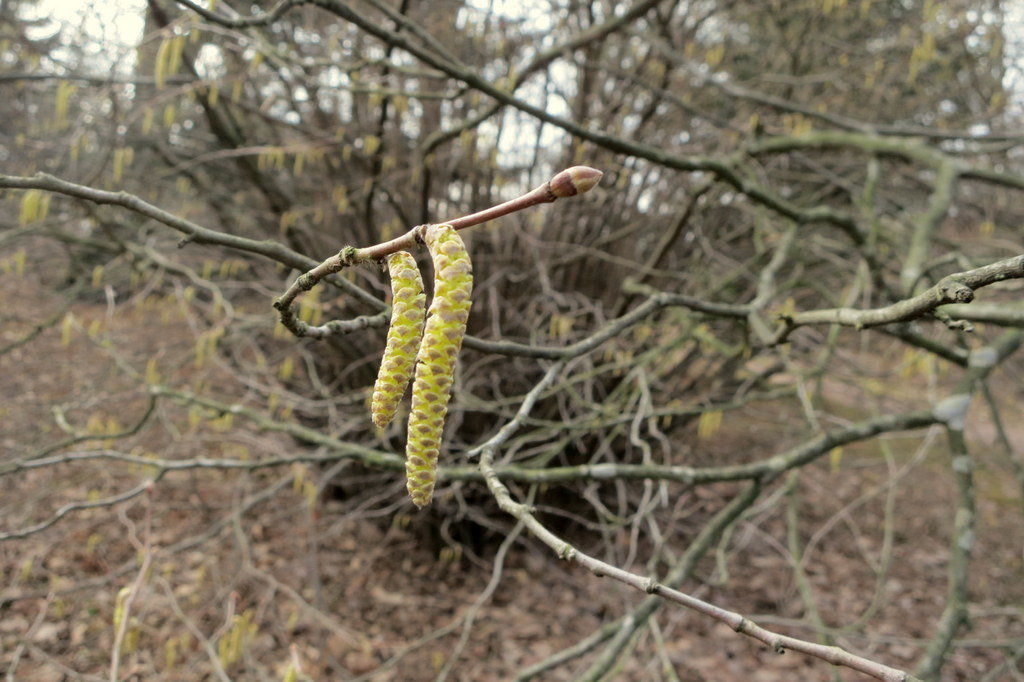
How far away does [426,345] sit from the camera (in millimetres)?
629

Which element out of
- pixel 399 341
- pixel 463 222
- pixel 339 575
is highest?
pixel 463 222

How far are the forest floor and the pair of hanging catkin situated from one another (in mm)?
2437

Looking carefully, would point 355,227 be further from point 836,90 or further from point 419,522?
point 836,90

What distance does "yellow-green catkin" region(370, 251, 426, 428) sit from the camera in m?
0.68

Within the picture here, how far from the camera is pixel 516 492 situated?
3789 mm

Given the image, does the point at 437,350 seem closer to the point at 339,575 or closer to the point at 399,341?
the point at 399,341

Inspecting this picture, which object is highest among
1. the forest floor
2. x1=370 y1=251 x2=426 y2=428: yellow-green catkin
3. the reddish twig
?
the reddish twig

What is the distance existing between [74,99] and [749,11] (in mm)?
4266

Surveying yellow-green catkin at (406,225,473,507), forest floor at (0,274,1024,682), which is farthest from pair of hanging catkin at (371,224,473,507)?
forest floor at (0,274,1024,682)

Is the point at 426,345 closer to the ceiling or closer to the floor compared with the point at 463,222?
closer to the floor

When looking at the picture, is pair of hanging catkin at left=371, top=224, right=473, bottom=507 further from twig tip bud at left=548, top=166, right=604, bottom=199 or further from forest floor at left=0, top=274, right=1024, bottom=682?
forest floor at left=0, top=274, right=1024, bottom=682

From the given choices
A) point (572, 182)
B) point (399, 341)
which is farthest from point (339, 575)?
point (572, 182)

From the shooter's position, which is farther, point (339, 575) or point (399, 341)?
point (339, 575)

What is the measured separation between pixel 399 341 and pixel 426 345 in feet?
0.20
